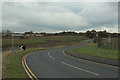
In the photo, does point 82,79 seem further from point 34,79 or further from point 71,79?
point 34,79

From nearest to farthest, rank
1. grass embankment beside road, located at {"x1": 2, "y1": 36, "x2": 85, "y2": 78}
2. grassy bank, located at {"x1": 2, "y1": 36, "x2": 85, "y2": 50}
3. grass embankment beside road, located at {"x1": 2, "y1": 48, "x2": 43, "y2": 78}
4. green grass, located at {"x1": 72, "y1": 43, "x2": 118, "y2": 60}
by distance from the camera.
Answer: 1. grass embankment beside road, located at {"x1": 2, "y1": 48, "x2": 43, "y2": 78}
2. grass embankment beside road, located at {"x1": 2, "y1": 36, "x2": 85, "y2": 78}
3. green grass, located at {"x1": 72, "y1": 43, "x2": 118, "y2": 60}
4. grassy bank, located at {"x1": 2, "y1": 36, "x2": 85, "y2": 50}

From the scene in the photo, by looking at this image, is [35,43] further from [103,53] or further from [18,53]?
[103,53]

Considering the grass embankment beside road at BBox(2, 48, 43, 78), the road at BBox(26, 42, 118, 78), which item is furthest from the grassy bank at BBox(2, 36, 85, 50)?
the road at BBox(26, 42, 118, 78)

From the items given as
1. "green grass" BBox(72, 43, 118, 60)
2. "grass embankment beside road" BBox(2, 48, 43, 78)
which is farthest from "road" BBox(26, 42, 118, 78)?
"green grass" BBox(72, 43, 118, 60)

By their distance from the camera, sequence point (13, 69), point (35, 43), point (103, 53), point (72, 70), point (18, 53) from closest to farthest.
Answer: point (72, 70) < point (13, 69) < point (103, 53) < point (18, 53) < point (35, 43)

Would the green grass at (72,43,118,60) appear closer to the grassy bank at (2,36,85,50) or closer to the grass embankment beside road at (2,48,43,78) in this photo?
the grass embankment beside road at (2,48,43,78)

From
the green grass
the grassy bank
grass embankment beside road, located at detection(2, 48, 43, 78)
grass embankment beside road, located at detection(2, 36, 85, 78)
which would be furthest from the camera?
the grassy bank

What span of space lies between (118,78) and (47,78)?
489 cm

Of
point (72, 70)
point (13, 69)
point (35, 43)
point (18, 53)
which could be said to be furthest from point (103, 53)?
point (35, 43)

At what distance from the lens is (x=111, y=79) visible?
27.5ft

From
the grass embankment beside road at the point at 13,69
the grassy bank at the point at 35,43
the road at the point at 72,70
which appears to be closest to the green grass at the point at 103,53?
the road at the point at 72,70

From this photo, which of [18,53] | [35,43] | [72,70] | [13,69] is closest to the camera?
[72,70]

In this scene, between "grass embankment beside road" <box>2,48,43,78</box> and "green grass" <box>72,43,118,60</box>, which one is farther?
"green grass" <box>72,43,118,60</box>

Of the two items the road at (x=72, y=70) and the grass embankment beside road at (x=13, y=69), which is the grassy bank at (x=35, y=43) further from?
the road at (x=72, y=70)
